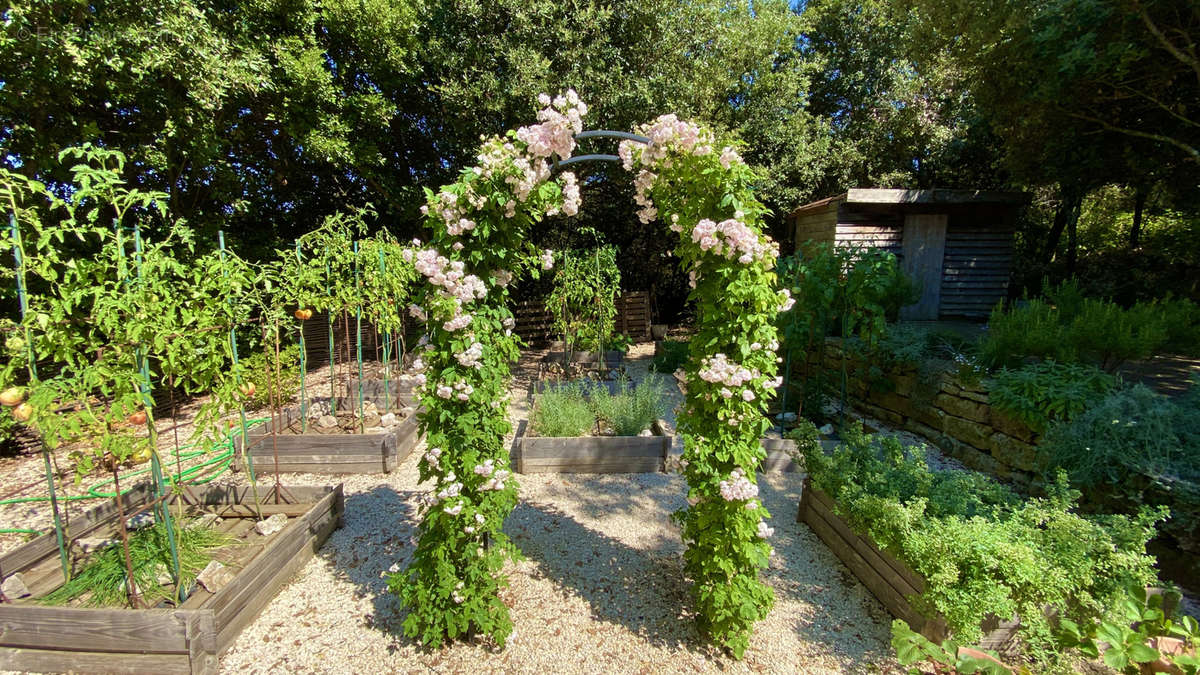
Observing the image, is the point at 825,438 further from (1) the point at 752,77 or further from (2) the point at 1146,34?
(1) the point at 752,77

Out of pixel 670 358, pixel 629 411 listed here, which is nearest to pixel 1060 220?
pixel 670 358

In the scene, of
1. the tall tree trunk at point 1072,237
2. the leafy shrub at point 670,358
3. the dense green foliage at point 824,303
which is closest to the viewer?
the dense green foliage at point 824,303

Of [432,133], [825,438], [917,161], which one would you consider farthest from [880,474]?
[917,161]

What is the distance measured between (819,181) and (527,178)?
34.1 ft

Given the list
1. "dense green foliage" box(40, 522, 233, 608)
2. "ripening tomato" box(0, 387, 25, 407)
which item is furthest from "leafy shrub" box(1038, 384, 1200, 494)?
"ripening tomato" box(0, 387, 25, 407)

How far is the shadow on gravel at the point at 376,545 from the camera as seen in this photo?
2.66 meters

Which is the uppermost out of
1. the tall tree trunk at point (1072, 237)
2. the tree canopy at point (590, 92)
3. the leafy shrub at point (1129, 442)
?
the tree canopy at point (590, 92)

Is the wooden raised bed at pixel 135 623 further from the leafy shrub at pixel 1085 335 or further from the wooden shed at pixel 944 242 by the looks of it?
the wooden shed at pixel 944 242

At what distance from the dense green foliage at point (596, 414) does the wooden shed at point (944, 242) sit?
17.3ft

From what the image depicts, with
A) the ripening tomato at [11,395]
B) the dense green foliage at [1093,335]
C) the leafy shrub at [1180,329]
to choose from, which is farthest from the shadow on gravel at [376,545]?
the leafy shrub at [1180,329]

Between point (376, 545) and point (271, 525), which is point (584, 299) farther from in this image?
point (271, 525)

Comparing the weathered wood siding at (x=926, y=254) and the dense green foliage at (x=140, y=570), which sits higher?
the weathered wood siding at (x=926, y=254)

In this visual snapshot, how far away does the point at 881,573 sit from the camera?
105 inches

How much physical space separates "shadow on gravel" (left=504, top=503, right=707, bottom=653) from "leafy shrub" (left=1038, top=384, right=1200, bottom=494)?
8.58 feet
